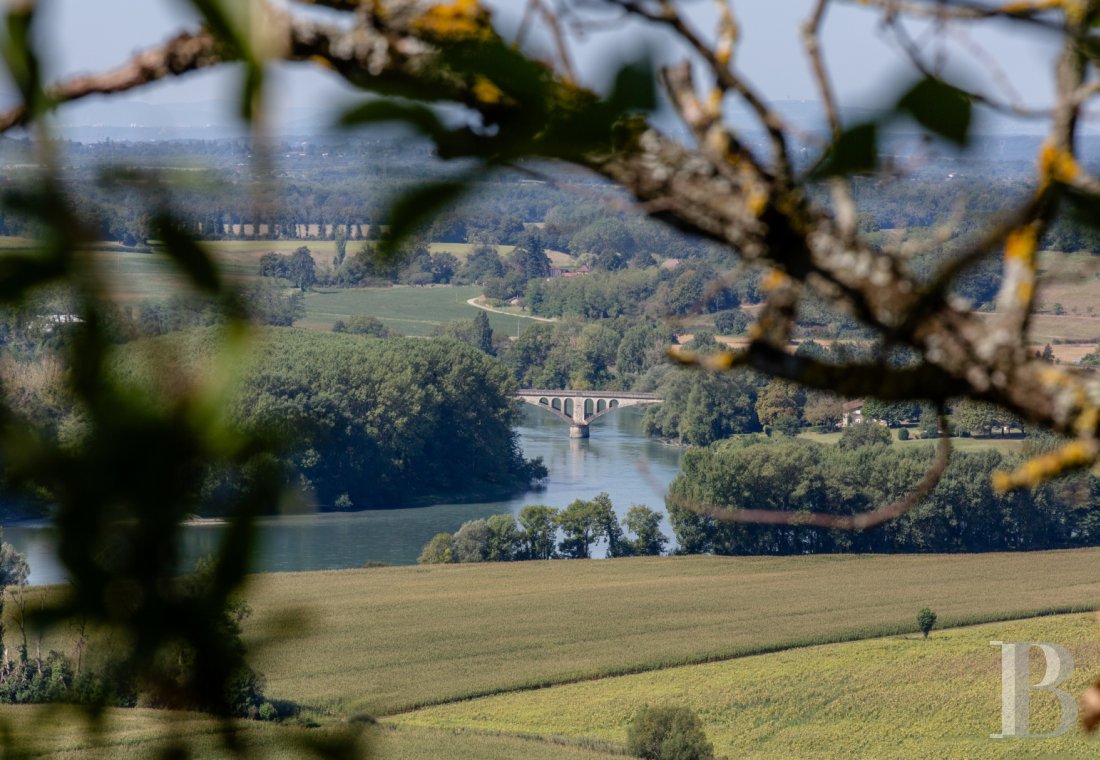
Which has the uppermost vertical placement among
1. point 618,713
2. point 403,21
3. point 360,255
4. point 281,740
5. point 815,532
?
point 403,21

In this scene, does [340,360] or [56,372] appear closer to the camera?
[56,372]

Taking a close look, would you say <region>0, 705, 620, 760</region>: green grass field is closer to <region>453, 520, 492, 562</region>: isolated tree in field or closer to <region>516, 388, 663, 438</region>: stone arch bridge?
<region>453, 520, 492, 562</region>: isolated tree in field

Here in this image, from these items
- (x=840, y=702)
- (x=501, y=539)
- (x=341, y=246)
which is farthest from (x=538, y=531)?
(x=341, y=246)

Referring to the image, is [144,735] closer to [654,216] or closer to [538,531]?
[654,216]

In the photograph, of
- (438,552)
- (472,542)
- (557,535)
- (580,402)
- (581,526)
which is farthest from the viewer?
(580,402)

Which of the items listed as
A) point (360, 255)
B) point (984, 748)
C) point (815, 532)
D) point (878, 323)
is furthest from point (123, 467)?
point (815, 532)

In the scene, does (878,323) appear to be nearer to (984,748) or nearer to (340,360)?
(984,748)

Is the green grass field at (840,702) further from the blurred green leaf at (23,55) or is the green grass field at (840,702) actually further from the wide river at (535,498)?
the blurred green leaf at (23,55)
